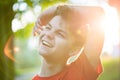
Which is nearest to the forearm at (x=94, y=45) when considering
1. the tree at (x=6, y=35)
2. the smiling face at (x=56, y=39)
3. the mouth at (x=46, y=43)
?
the smiling face at (x=56, y=39)

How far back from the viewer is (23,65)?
3.29 meters

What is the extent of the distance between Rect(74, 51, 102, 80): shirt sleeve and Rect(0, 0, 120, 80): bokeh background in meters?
0.05

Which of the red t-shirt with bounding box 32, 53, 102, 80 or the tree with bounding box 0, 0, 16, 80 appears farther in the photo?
the tree with bounding box 0, 0, 16, 80

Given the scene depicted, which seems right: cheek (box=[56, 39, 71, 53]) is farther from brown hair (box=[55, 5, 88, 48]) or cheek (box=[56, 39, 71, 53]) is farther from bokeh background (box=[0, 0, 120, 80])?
bokeh background (box=[0, 0, 120, 80])

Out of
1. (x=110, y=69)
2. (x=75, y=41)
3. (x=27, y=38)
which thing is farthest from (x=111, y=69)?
(x=27, y=38)

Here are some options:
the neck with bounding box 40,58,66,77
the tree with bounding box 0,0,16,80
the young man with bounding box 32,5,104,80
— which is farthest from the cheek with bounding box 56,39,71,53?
the tree with bounding box 0,0,16,80

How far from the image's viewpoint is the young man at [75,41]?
125 inches

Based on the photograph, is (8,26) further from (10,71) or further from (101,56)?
(101,56)

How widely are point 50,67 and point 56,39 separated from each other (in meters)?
0.23

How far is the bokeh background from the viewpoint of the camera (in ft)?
10.6

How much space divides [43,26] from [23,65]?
0.35 meters

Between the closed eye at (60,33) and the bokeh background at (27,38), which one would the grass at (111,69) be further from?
the closed eye at (60,33)

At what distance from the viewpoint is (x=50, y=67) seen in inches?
128

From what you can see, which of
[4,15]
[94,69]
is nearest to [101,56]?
[94,69]
